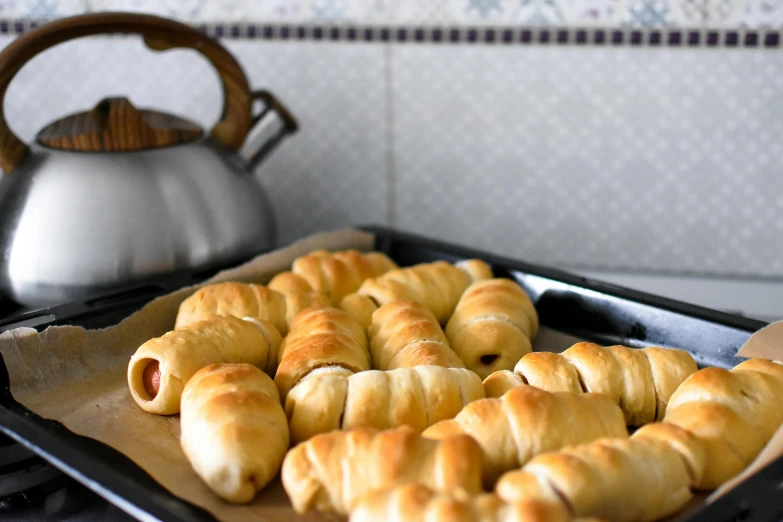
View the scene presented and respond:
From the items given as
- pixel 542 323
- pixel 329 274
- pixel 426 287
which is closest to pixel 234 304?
pixel 329 274

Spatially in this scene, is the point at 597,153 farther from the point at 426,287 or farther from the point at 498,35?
the point at 426,287

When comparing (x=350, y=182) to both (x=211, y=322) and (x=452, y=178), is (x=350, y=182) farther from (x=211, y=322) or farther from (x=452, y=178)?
(x=211, y=322)

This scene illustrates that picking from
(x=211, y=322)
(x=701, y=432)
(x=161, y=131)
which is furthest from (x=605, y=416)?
(x=161, y=131)

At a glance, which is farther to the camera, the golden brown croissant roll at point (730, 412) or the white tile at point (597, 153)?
the white tile at point (597, 153)

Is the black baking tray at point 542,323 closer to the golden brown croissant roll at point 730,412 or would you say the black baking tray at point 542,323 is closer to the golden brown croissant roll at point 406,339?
the golden brown croissant roll at point 730,412

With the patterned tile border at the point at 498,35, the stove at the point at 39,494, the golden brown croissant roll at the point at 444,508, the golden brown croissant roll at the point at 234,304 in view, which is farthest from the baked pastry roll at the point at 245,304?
the patterned tile border at the point at 498,35

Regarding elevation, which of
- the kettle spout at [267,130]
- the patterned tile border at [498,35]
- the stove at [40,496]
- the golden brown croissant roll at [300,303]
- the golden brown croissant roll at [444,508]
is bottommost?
the stove at [40,496]

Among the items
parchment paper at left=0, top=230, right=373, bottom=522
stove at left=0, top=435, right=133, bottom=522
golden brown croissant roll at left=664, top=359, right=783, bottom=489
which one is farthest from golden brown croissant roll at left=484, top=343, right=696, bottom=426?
stove at left=0, top=435, right=133, bottom=522
